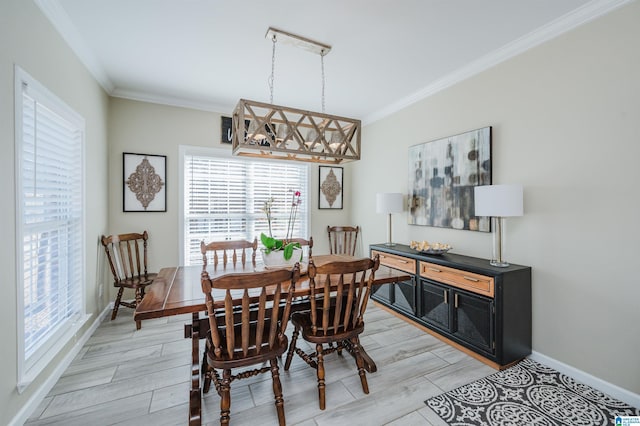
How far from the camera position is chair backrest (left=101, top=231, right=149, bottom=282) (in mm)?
3234

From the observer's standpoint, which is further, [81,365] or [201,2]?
[81,365]

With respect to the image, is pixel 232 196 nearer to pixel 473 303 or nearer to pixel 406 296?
pixel 406 296

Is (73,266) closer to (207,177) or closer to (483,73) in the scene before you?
(207,177)

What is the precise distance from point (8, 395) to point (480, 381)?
3.04 meters

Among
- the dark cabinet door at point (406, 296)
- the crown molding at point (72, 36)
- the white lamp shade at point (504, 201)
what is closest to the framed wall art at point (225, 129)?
the crown molding at point (72, 36)

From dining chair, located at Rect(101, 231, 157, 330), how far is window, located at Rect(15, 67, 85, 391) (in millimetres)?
526

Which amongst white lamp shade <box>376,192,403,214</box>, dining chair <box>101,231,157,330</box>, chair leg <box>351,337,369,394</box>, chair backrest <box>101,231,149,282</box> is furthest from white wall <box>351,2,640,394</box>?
chair backrest <box>101,231,149,282</box>

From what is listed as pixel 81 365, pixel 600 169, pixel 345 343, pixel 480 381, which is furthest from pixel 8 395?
pixel 600 169

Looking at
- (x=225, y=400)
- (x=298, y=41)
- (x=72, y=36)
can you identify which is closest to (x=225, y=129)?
(x=72, y=36)

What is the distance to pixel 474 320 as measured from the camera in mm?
2449

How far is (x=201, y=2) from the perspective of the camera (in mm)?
2008

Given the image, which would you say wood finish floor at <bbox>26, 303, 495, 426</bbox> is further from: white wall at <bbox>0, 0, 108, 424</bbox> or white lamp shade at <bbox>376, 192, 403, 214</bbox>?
white lamp shade at <bbox>376, 192, 403, 214</bbox>

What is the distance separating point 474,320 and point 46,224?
3.48 meters

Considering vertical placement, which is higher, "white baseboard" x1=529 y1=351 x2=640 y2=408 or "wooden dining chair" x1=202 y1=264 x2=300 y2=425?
"wooden dining chair" x1=202 y1=264 x2=300 y2=425
